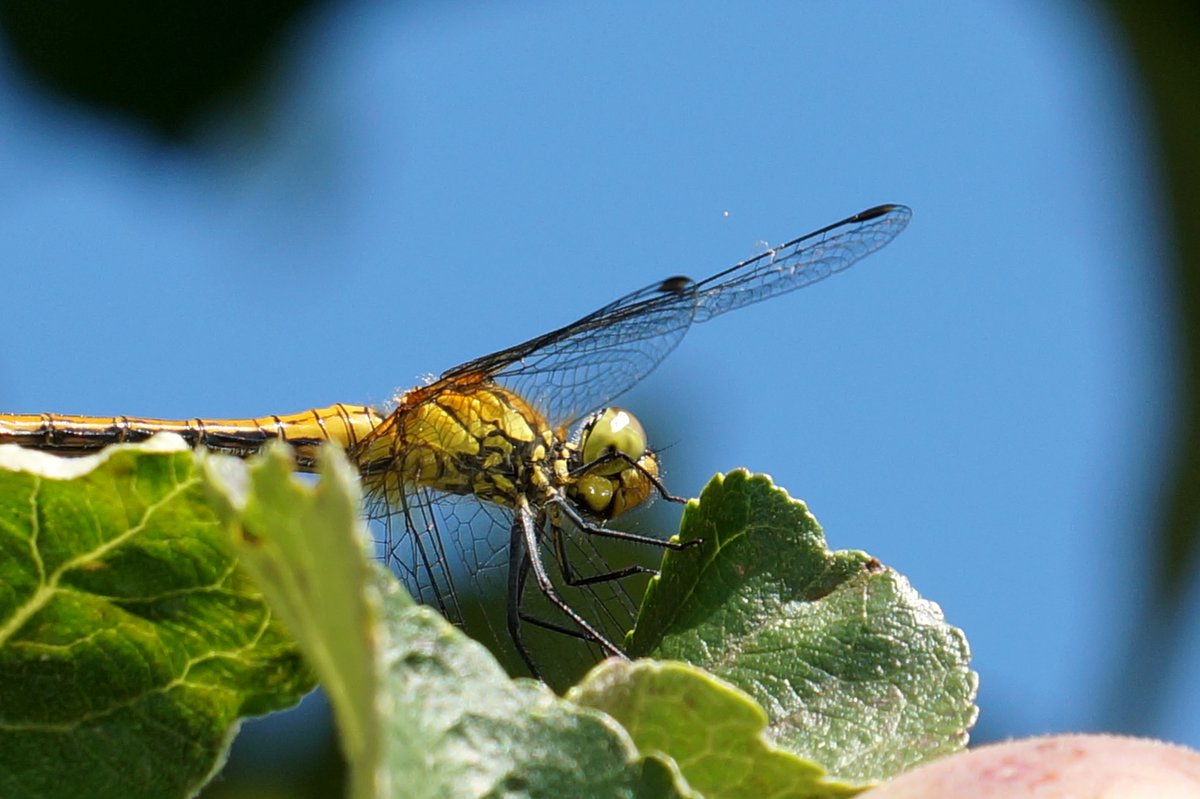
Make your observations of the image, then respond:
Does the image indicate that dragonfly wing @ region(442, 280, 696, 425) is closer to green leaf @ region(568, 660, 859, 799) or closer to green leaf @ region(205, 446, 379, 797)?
green leaf @ region(568, 660, 859, 799)

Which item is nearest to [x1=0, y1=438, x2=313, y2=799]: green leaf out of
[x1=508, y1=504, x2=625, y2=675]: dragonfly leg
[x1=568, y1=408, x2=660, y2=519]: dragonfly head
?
[x1=508, y1=504, x2=625, y2=675]: dragonfly leg

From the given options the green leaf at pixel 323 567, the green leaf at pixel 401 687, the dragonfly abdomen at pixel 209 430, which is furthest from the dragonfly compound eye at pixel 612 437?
the green leaf at pixel 323 567

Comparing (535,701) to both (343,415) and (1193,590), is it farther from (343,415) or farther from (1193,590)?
(1193,590)

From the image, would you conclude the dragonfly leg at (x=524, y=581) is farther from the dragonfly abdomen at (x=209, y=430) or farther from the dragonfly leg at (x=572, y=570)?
the dragonfly abdomen at (x=209, y=430)

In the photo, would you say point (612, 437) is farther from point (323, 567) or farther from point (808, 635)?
point (323, 567)

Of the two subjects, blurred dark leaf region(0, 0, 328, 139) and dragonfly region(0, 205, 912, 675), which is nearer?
dragonfly region(0, 205, 912, 675)

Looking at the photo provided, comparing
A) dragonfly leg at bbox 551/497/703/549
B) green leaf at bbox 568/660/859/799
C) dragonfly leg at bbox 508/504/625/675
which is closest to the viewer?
green leaf at bbox 568/660/859/799

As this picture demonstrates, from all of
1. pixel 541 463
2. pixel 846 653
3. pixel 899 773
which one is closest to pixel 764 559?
pixel 846 653
